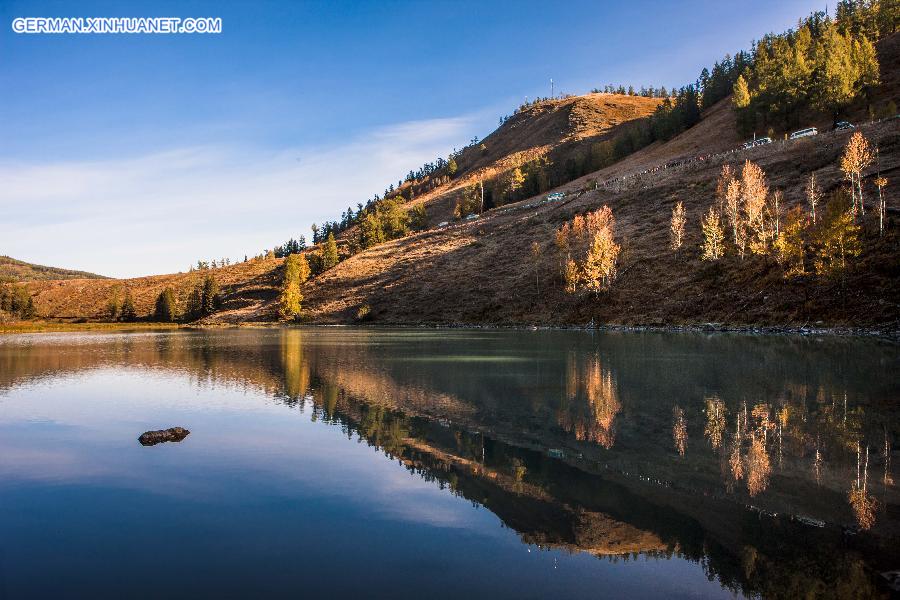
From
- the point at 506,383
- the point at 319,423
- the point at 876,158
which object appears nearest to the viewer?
the point at 319,423

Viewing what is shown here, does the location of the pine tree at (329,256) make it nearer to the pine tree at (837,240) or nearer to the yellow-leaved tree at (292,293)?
the yellow-leaved tree at (292,293)

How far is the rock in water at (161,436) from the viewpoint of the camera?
59.8 feet

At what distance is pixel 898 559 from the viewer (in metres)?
8.90

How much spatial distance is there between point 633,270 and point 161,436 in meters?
84.9

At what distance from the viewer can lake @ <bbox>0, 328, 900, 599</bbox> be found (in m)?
8.80

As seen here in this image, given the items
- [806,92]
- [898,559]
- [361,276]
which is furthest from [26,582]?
[806,92]

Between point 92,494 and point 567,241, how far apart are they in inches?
3934

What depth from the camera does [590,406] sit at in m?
22.3

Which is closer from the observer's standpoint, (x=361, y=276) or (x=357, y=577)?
(x=357, y=577)

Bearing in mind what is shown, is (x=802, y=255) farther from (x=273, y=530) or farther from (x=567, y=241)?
(x=273, y=530)

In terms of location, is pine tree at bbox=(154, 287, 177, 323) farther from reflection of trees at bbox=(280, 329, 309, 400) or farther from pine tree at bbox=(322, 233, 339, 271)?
reflection of trees at bbox=(280, 329, 309, 400)

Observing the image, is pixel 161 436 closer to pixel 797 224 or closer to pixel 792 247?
pixel 792 247

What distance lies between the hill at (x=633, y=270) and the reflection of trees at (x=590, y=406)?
38.0m

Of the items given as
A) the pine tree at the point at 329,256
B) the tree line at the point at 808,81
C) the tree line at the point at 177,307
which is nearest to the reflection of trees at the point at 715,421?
the tree line at the point at 808,81
